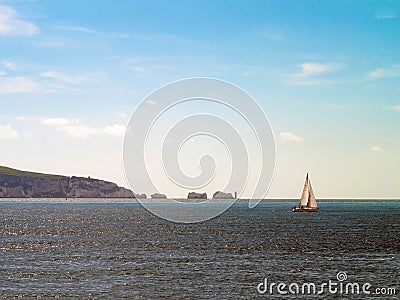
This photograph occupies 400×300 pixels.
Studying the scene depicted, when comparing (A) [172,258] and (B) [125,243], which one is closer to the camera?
(A) [172,258]

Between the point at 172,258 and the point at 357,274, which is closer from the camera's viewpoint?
the point at 357,274

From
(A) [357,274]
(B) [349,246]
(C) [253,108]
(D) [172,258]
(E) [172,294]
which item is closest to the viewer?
(E) [172,294]

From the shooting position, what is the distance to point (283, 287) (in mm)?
63469

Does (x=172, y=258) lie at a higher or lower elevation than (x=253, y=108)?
lower

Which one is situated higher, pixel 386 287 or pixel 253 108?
pixel 253 108

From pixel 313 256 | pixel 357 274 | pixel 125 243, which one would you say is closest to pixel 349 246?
pixel 313 256

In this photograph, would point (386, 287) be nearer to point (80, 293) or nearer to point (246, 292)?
point (246, 292)

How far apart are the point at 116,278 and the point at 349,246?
5416cm

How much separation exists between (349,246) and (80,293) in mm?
62282

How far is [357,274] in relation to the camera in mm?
72250

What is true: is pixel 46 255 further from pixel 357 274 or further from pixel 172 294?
pixel 357 274

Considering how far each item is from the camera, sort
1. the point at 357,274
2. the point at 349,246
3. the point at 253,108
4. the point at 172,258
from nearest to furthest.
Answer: the point at 253,108 → the point at 357,274 → the point at 172,258 → the point at 349,246

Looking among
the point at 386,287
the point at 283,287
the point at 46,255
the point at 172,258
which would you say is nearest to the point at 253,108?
the point at 283,287

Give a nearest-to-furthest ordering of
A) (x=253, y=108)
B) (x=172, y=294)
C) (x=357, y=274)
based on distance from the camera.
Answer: (x=172, y=294) < (x=253, y=108) < (x=357, y=274)
